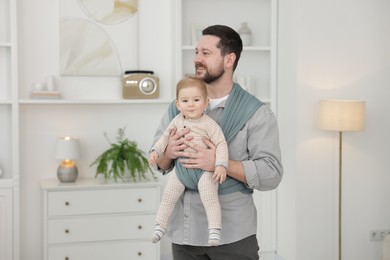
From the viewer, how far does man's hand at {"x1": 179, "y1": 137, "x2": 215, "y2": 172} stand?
95.3 inches

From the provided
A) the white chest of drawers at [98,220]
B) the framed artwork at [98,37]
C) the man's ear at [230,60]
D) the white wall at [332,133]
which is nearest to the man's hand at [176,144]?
the man's ear at [230,60]

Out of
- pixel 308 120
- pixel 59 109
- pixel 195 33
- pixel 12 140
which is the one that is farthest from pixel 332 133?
pixel 12 140

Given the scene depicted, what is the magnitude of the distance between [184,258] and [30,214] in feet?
8.54

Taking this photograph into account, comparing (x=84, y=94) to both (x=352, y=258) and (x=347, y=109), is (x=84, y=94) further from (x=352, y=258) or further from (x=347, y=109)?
(x=352, y=258)

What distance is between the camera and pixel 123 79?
4812 millimetres

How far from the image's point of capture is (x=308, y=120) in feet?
15.4

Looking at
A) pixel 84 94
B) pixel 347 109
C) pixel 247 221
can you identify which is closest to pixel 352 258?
pixel 347 109

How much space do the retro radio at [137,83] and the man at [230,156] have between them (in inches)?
91.3

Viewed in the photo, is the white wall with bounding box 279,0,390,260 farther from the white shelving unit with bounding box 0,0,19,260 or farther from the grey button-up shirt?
the grey button-up shirt

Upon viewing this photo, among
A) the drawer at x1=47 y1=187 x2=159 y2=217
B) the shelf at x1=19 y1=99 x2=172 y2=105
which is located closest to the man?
the drawer at x1=47 y1=187 x2=159 y2=217

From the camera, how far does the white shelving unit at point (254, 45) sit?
16.2 ft

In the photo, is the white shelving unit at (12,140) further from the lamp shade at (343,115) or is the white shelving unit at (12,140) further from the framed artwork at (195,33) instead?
the lamp shade at (343,115)

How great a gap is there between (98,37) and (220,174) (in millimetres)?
2795

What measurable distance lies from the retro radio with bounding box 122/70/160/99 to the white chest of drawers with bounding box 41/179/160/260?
25.9 inches
